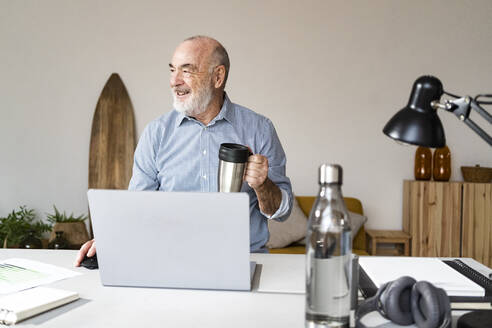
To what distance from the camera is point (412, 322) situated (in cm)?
92

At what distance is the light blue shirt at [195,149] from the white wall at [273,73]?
186 cm

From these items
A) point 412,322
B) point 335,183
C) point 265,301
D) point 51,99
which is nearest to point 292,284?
point 265,301

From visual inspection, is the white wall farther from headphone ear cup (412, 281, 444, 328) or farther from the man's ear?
headphone ear cup (412, 281, 444, 328)

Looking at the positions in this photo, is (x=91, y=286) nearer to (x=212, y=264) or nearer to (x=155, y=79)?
(x=212, y=264)

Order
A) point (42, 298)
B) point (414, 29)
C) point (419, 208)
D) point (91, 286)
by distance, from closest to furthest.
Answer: point (42, 298) → point (91, 286) → point (419, 208) → point (414, 29)

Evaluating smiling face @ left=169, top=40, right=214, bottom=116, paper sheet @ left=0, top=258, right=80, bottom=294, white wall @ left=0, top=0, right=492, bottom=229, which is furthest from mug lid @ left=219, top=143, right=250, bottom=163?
white wall @ left=0, top=0, right=492, bottom=229

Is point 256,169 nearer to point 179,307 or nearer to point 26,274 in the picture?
point 179,307

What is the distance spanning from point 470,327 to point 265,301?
0.43 meters

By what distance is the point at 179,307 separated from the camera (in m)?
1.04

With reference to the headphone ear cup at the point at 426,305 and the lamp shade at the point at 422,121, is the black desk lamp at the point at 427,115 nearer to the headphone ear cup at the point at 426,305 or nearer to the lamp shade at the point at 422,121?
the lamp shade at the point at 422,121

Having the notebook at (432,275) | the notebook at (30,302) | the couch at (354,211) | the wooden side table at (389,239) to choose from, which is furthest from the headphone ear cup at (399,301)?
the wooden side table at (389,239)

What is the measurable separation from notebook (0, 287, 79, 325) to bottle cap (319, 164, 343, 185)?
2.17 feet

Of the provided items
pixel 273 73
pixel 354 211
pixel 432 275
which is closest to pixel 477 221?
pixel 354 211

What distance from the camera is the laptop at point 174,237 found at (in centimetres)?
103
